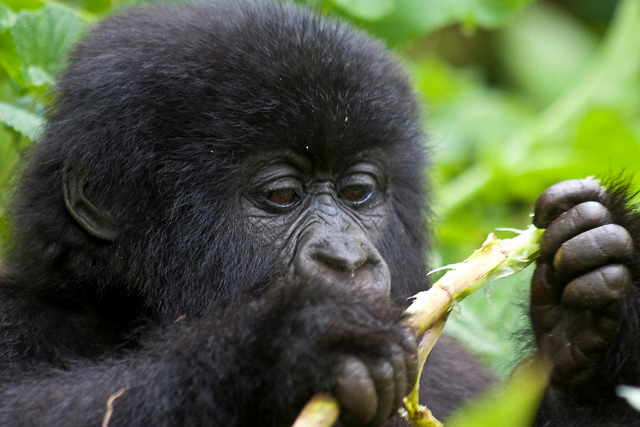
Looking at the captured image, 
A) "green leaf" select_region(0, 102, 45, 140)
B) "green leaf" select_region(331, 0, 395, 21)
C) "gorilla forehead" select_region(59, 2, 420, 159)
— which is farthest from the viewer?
"green leaf" select_region(331, 0, 395, 21)

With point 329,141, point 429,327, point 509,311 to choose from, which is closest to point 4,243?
point 329,141

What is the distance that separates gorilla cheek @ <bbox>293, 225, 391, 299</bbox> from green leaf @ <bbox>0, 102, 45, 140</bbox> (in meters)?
1.31

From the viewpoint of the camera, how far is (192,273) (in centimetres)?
331

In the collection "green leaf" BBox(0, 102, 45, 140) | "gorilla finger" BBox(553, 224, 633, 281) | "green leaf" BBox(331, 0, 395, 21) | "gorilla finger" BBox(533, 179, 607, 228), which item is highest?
"green leaf" BBox(331, 0, 395, 21)

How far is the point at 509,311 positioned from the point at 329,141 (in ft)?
5.45

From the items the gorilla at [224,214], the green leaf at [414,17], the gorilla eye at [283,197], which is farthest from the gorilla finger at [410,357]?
the green leaf at [414,17]

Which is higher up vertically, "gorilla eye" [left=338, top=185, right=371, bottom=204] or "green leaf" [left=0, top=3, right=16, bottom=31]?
"green leaf" [left=0, top=3, right=16, bottom=31]

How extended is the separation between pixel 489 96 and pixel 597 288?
5511 mm

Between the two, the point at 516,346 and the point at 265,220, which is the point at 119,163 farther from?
the point at 516,346

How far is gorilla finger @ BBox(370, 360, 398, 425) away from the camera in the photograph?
2449mm

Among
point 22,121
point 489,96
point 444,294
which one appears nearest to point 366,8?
point 22,121

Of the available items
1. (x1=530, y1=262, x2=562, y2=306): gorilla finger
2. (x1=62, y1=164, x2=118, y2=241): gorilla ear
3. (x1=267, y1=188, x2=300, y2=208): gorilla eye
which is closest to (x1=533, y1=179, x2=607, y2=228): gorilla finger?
(x1=530, y1=262, x2=562, y2=306): gorilla finger

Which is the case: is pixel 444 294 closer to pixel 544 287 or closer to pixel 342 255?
pixel 342 255

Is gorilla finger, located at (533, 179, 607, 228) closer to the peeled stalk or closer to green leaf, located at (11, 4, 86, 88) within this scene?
the peeled stalk
